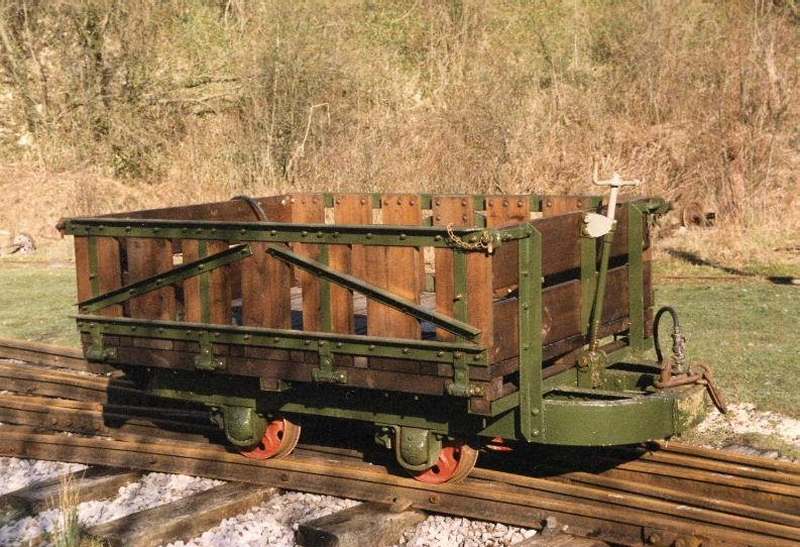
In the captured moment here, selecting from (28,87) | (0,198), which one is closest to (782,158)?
(0,198)

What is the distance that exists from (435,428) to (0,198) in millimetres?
18601

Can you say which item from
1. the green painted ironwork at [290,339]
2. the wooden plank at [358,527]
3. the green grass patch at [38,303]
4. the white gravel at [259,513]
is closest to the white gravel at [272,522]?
the white gravel at [259,513]

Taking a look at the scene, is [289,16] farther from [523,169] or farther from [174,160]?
[523,169]

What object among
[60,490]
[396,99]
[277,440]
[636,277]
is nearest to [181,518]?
[60,490]

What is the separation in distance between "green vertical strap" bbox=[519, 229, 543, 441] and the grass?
279 cm

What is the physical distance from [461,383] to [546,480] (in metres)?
1.01

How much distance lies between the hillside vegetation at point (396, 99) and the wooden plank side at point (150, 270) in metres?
10.8

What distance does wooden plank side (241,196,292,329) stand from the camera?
252 inches

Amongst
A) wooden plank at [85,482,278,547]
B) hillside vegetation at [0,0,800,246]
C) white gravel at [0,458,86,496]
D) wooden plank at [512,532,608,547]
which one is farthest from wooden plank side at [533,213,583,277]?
hillside vegetation at [0,0,800,246]

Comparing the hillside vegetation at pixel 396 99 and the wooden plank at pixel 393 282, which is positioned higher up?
the hillside vegetation at pixel 396 99

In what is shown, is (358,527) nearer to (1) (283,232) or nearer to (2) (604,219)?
(1) (283,232)

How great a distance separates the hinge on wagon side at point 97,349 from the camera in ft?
23.1

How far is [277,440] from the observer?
7.12 meters

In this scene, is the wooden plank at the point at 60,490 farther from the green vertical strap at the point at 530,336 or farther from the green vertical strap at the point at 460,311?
the green vertical strap at the point at 530,336
